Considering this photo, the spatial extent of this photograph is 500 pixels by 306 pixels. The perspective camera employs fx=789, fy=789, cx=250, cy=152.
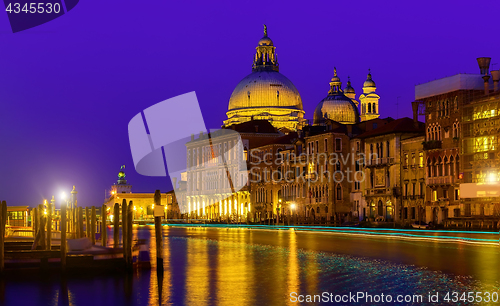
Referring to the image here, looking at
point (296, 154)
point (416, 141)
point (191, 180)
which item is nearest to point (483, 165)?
point (416, 141)

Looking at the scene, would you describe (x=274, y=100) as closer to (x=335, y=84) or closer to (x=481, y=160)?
(x=335, y=84)

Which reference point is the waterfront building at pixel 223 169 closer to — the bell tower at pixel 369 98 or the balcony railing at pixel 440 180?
the bell tower at pixel 369 98

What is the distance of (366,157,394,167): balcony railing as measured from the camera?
223 feet

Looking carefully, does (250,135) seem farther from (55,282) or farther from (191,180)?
(55,282)

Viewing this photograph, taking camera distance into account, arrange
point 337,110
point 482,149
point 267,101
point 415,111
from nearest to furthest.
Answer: point 482,149 → point 415,111 → point 337,110 → point 267,101

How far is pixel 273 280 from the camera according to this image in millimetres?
22672

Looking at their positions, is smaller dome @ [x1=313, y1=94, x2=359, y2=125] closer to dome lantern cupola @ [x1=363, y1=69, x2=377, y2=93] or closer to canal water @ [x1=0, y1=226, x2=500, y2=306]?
dome lantern cupola @ [x1=363, y1=69, x2=377, y2=93]

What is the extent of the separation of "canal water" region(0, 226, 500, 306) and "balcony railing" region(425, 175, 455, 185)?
26.0 meters

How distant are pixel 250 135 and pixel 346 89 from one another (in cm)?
2278

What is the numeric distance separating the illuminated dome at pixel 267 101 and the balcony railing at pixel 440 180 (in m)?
59.6

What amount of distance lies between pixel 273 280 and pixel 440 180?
39.5m

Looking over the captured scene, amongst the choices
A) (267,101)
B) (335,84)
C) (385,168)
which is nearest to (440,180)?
(385,168)

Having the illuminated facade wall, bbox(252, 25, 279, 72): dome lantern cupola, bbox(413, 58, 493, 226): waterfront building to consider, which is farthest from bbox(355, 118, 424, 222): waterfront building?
bbox(252, 25, 279, 72): dome lantern cupola

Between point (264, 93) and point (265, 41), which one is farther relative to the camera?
point (265, 41)
